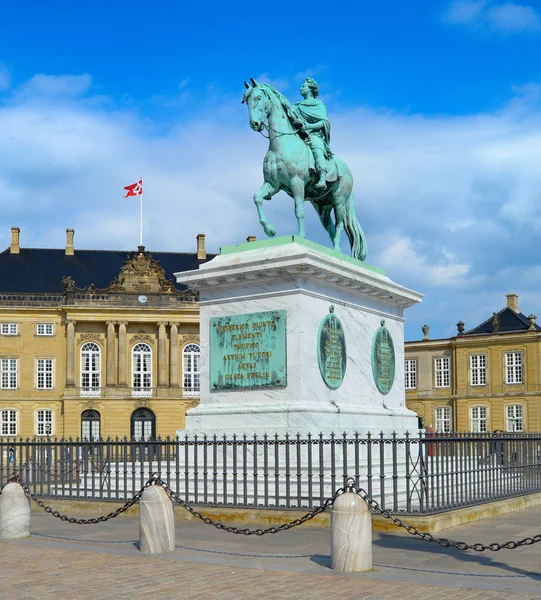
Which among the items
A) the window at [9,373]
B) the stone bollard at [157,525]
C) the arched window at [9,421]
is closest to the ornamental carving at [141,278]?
the window at [9,373]

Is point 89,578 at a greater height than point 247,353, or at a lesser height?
lesser

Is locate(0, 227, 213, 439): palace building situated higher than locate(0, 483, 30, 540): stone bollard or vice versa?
locate(0, 227, 213, 439): palace building

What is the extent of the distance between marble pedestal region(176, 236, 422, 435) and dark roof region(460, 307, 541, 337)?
52.1 meters

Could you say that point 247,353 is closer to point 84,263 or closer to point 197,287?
point 197,287

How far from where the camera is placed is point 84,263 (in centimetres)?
6981

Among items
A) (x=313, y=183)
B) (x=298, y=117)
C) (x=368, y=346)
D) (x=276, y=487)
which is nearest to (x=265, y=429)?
(x=276, y=487)

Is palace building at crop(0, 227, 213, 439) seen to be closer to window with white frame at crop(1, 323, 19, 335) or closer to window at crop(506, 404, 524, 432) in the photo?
window with white frame at crop(1, 323, 19, 335)

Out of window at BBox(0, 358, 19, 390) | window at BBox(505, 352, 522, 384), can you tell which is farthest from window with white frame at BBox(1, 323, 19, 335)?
window at BBox(505, 352, 522, 384)

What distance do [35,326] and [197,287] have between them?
53.7m

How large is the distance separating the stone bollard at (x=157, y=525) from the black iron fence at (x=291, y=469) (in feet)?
6.15

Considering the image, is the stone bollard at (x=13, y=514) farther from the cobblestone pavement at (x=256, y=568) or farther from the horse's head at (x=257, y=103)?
the horse's head at (x=257, y=103)

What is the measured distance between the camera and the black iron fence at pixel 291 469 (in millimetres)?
10836

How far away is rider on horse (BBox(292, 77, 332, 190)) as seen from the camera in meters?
13.9

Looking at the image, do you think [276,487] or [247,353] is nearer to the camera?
[276,487]
